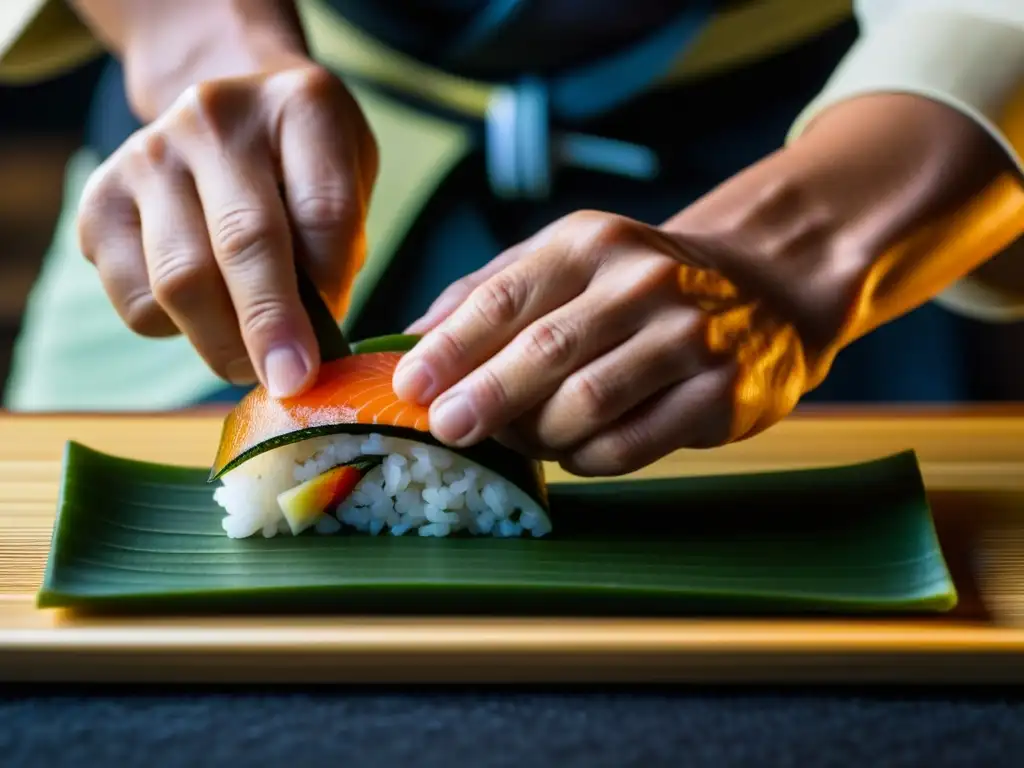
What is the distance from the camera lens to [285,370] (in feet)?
4.05

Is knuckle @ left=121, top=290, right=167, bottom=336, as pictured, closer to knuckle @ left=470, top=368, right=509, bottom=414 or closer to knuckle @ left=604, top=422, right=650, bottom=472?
knuckle @ left=470, top=368, right=509, bottom=414

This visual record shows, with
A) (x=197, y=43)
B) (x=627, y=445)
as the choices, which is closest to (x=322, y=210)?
(x=627, y=445)

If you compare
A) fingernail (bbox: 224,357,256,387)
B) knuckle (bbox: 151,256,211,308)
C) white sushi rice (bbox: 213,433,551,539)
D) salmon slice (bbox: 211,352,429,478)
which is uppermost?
knuckle (bbox: 151,256,211,308)

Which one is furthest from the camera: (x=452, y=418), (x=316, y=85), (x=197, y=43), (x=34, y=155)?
(x=34, y=155)

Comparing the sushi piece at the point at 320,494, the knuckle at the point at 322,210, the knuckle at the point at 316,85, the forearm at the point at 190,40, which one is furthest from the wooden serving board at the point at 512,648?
the forearm at the point at 190,40

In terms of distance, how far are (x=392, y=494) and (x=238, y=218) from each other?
1.06 ft

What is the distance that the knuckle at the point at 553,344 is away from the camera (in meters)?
1.19

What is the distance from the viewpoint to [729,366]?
1.25m

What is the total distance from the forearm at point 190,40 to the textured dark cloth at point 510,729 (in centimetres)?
91

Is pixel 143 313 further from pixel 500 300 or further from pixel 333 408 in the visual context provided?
pixel 500 300

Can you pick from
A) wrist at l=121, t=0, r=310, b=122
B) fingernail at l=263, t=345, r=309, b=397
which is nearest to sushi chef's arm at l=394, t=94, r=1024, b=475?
fingernail at l=263, t=345, r=309, b=397

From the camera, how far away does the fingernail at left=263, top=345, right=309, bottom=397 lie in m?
1.23

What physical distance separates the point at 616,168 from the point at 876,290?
0.53m

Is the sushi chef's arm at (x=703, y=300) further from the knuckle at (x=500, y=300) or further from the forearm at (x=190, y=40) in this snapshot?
the forearm at (x=190, y=40)
